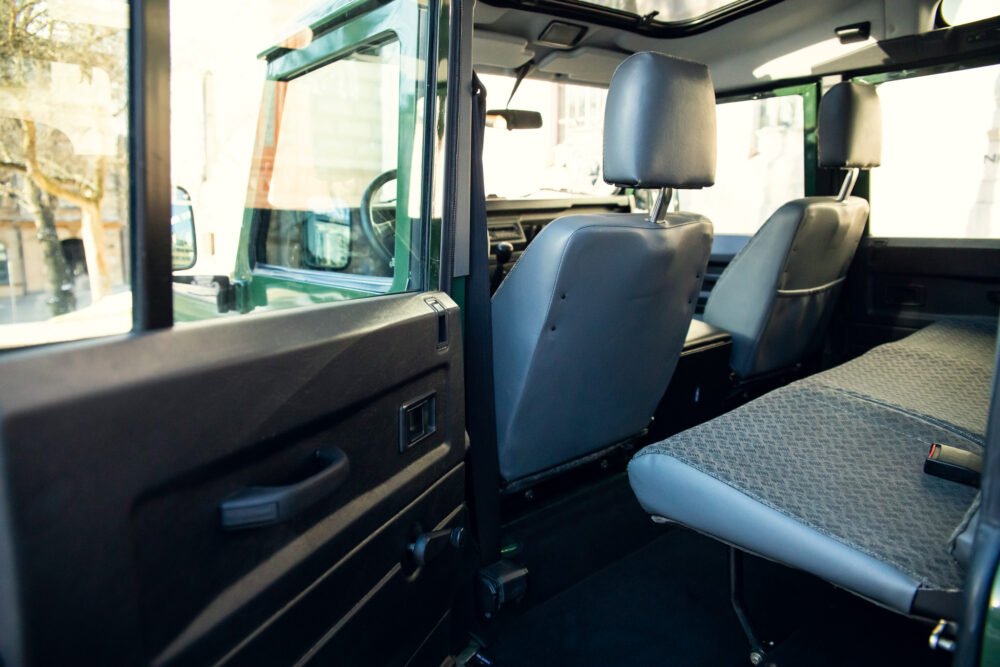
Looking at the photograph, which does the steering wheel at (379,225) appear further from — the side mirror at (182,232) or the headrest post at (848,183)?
the headrest post at (848,183)

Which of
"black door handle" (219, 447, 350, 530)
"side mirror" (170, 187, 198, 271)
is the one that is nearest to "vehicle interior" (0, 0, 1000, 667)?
"black door handle" (219, 447, 350, 530)

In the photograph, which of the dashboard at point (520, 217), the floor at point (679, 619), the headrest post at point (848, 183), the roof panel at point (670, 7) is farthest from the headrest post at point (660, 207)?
the headrest post at point (848, 183)

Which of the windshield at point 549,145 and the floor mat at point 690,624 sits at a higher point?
the windshield at point 549,145

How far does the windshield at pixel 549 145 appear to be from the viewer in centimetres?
338

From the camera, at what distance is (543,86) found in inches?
139

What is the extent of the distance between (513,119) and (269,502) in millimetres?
2627

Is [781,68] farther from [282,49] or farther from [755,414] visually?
[282,49]

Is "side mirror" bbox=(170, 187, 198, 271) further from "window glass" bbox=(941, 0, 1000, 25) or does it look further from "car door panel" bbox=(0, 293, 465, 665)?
"window glass" bbox=(941, 0, 1000, 25)

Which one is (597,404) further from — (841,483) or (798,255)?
(798,255)

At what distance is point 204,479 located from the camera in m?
0.82

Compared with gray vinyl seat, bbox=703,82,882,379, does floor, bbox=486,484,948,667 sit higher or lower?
lower

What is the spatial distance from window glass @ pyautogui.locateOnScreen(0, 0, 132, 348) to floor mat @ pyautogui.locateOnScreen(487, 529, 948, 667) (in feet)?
4.61

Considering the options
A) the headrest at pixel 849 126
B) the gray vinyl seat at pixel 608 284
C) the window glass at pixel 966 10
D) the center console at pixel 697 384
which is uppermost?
the window glass at pixel 966 10

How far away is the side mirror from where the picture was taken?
0.87 m
